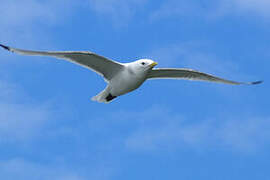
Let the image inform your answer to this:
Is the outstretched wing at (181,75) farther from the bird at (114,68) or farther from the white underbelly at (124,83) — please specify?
the white underbelly at (124,83)

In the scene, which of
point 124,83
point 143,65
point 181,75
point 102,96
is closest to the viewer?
point 143,65

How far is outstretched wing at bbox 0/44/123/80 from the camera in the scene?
88.6 ft

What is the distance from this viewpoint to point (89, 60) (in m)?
28.7

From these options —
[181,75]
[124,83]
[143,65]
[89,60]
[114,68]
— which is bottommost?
[124,83]

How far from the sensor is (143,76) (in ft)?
94.0

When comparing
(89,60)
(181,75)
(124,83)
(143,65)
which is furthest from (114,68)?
(181,75)

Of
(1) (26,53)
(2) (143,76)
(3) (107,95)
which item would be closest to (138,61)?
(2) (143,76)

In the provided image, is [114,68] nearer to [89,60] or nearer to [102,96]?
[89,60]

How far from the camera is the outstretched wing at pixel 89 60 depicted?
27006mm

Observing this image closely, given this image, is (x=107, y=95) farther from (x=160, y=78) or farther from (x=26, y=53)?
(x=26, y=53)

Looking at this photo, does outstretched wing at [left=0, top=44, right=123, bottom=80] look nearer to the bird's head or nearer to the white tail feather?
the bird's head

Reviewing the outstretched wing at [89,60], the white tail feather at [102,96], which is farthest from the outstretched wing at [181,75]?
the outstretched wing at [89,60]

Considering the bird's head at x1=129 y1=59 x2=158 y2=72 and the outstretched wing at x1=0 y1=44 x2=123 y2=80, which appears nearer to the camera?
the outstretched wing at x1=0 y1=44 x2=123 y2=80

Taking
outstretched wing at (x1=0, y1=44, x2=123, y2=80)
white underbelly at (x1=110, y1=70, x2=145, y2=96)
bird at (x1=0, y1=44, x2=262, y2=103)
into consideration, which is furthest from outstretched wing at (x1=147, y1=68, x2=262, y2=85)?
outstretched wing at (x1=0, y1=44, x2=123, y2=80)
